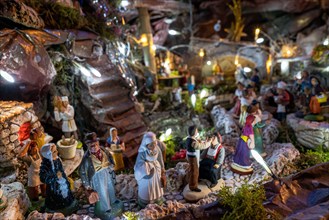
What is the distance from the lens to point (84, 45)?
9.12 meters

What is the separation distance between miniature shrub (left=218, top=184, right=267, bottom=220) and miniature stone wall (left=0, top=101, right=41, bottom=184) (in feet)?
14.9

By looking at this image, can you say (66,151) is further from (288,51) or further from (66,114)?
(288,51)

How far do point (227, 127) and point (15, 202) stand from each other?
21.1 ft

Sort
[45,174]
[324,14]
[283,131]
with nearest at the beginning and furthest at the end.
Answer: [45,174], [283,131], [324,14]

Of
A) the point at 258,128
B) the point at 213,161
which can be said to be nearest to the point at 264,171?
the point at 258,128

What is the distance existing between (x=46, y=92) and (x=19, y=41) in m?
1.64

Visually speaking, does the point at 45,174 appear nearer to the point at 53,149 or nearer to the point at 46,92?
the point at 53,149

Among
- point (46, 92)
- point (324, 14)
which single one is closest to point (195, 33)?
point (324, 14)

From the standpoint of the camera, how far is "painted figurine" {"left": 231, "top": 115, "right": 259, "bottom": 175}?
6.48 metres

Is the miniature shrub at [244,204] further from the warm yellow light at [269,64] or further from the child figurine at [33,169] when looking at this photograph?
the warm yellow light at [269,64]

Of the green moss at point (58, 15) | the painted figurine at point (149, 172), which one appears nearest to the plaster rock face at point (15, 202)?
the painted figurine at point (149, 172)

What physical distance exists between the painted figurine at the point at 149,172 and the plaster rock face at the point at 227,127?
3572 millimetres

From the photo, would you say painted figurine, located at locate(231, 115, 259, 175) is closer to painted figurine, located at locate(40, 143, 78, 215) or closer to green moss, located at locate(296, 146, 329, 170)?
green moss, located at locate(296, 146, 329, 170)

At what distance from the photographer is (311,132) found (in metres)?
8.02
